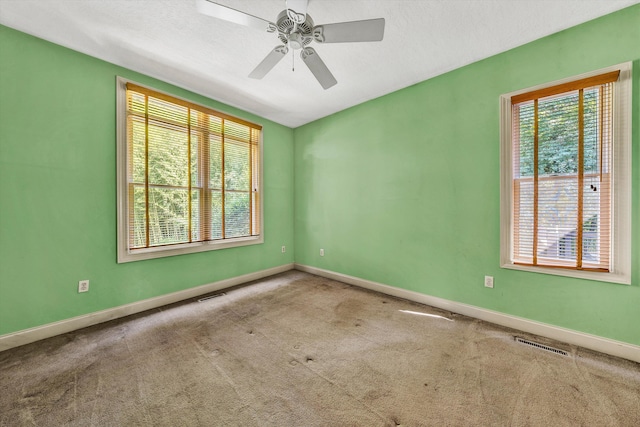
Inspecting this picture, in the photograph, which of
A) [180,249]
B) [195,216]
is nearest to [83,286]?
[180,249]

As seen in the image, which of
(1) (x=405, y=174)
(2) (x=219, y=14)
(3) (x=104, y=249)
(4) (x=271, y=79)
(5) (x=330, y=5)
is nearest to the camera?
(2) (x=219, y=14)

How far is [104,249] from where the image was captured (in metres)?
2.52

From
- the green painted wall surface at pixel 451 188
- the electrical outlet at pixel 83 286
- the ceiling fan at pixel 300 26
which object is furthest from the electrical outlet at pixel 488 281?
the electrical outlet at pixel 83 286

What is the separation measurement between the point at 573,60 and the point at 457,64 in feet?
3.10

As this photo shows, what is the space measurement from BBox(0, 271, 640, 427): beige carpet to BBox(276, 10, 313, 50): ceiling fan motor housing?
8.25 feet

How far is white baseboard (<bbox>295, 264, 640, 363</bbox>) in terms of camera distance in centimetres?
190

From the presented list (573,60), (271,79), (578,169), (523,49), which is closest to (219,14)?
(271,79)

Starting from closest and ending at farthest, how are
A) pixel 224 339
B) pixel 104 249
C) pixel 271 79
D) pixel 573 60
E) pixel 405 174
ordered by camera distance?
pixel 573 60 < pixel 224 339 < pixel 104 249 < pixel 271 79 < pixel 405 174

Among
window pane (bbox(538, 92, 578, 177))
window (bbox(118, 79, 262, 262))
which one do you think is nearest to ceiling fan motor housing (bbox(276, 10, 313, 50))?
window (bbox(118, 79, 262, 262))

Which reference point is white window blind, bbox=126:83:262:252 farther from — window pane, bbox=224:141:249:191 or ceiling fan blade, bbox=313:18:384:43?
ceiling fan blade, bbox=313:18:384:43

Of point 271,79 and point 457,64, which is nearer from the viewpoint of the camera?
point 457,64

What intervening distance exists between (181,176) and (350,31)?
264 centimetres

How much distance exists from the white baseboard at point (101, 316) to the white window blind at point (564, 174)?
3.77m

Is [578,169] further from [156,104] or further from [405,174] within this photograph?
[156,104]
